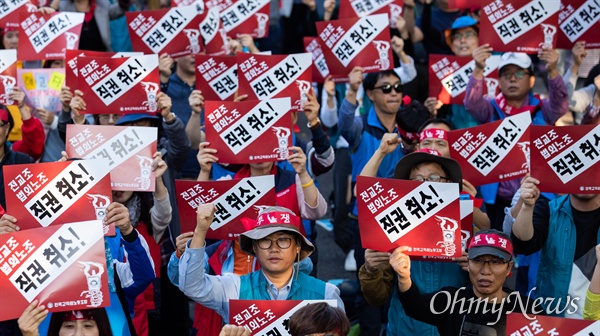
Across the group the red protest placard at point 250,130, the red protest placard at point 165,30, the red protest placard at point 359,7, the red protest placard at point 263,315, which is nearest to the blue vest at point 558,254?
the red protest placard at point 250,130

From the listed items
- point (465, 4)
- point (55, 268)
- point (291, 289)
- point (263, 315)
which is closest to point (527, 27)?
point (465, 4)

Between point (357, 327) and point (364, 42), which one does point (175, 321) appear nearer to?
point (357, 327)

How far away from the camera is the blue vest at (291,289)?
5824 mm

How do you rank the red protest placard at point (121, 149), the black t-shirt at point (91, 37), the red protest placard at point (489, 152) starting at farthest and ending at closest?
the black t-shirt at point (91, 37)
the red protest placard at point (489, 152)
the red protest placard at point (121, 149)

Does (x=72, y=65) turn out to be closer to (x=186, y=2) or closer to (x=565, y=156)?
(x=186, y=2)

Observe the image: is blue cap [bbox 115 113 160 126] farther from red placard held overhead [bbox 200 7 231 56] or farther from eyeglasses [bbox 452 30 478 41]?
eyeglasses [bbox 452 30 478 41]

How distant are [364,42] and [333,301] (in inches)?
158

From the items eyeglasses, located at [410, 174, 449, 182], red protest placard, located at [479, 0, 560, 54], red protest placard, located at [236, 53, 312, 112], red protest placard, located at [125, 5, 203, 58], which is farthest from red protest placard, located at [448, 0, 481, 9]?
eyeglasses, located at [410, 174, 449, 182]

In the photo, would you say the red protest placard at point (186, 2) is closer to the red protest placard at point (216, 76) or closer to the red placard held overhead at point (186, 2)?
the red placard held overhead at point (186, 2)

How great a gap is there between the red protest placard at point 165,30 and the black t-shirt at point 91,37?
2.71m

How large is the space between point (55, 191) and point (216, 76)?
2819 mm

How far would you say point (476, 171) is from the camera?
24.4 feet

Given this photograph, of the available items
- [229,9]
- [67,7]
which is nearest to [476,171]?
[229,9]

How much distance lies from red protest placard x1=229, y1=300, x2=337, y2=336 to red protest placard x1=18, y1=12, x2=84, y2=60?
4.68 meters
